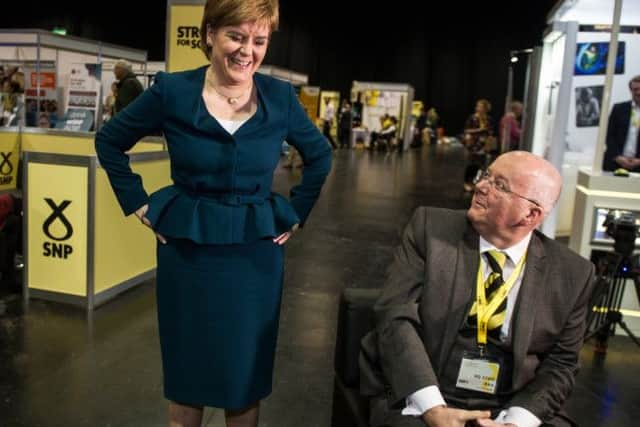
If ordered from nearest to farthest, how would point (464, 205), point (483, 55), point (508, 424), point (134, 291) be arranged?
point (508, 424)
point (134, 291)
point (464, 205)
point (483, 55)

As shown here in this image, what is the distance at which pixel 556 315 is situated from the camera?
5.07ft

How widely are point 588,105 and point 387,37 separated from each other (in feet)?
70.6

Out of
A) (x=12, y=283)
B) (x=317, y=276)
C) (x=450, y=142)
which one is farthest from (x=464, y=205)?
(x=450, y=142)

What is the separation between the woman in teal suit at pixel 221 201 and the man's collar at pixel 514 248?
50cm

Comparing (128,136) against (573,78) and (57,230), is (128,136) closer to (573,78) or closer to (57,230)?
(57,230)

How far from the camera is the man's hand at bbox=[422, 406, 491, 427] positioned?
142cm

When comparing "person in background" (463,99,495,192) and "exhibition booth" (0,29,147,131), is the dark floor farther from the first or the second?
"person in background" (463,99,495,192)

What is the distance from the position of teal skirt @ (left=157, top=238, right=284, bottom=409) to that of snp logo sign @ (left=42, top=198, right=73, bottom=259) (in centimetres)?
218

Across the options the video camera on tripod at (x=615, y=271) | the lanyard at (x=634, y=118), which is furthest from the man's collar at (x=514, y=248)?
the lanyard at (x=634, y=118)

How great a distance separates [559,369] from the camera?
1571 mm

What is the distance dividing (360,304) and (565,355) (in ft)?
1.83

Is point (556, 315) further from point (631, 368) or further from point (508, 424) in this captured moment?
point (631, 368)

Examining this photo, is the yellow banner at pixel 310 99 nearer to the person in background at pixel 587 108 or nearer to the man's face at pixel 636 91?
the person in background at pixel 587 108

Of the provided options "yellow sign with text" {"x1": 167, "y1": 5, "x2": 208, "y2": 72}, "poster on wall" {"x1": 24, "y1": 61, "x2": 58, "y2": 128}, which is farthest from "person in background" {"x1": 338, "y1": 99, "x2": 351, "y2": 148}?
"yellow sign with text" {"x1": 167, "y1": 5, "x2": 208, "y2": 72}
